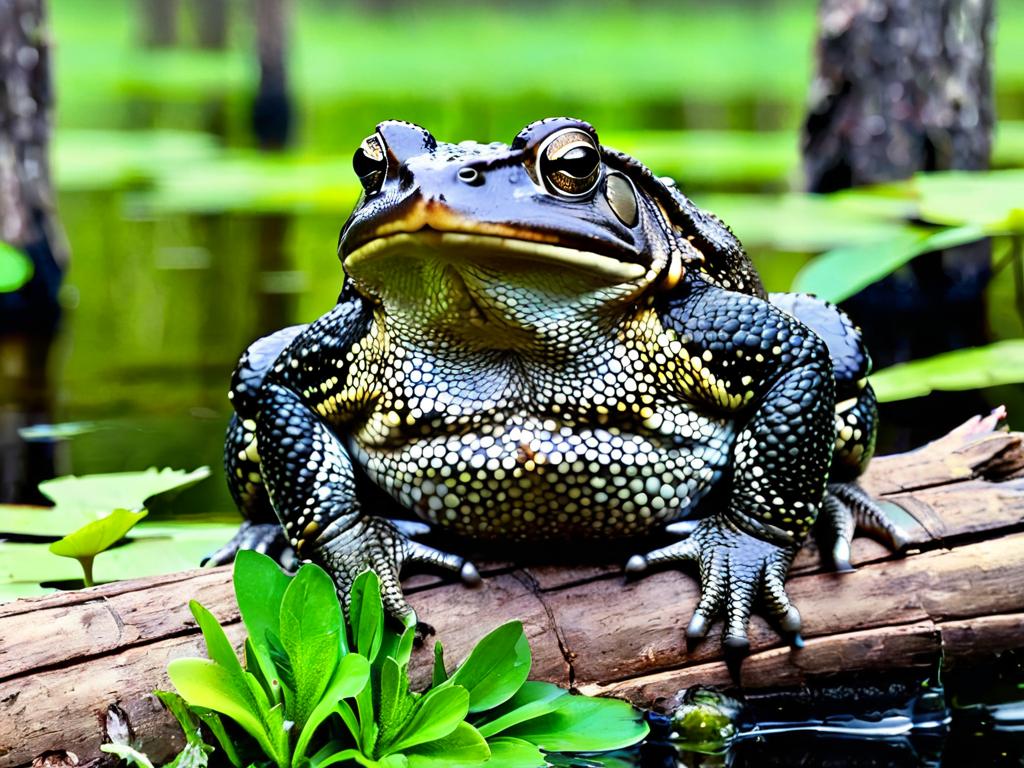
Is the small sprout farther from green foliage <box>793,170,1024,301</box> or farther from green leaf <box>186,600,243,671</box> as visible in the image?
green foliage <box>793,170,1024,301</box>

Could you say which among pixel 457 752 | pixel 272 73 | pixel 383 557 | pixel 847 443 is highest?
pixel 272 73

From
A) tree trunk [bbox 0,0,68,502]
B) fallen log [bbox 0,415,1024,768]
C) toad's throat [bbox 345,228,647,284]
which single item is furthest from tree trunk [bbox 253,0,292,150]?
toad's throat [bbox 345,228,647,284]

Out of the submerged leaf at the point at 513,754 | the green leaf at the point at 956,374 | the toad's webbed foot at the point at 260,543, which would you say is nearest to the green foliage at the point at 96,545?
the toad's webbed foot at the point at 260,543

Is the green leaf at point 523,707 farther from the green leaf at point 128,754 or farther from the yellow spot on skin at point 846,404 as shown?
the yellow spot on skin at point 846,404

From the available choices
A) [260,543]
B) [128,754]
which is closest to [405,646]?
[128,754]

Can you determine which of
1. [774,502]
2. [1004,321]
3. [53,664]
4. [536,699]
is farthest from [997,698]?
[1004,321]

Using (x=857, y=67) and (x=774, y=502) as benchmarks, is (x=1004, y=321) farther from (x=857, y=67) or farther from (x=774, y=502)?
(x=774, y=502)

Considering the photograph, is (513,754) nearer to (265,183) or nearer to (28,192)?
(28,192)
